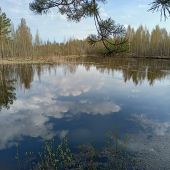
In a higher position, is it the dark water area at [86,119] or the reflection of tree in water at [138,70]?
the reflection of tree in water at [138,70]

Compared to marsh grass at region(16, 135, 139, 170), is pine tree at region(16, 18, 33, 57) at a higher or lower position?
higher

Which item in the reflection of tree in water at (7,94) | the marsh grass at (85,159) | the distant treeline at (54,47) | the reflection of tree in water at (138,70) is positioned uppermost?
the distant treeline at (54,47)

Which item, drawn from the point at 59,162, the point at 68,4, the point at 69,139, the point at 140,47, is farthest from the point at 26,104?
the point at 140,47

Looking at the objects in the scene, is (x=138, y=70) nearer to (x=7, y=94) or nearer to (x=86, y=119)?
(x=7, y=94)

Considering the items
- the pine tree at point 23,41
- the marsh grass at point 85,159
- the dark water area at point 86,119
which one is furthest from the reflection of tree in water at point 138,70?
the pine tree at point 23,41

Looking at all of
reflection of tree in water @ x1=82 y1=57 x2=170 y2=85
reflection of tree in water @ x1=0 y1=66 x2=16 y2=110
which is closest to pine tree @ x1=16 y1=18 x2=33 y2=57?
reflection of tree in water @ x1=82 y1=57 x2=170 y2=85

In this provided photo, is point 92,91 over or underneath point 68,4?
underneath

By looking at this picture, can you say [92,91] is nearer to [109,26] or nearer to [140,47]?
[109,26]

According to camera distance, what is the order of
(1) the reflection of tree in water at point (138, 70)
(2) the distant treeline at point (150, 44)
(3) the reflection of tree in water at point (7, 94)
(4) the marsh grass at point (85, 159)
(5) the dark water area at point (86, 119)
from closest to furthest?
(4) the marsh grass at point (85, 159)
(5) the dark water area at point (86, 119)
(3) the reflection of tree in water at point (7, 94)
(1) the reflection of tree in water at point (138, 70)
(2) the distant treeline at point (150, 44)

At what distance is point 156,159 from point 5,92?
1996 centimetres

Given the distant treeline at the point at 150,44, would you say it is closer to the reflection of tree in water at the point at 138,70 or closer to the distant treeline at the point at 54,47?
the distant treeline at the point at 54,47

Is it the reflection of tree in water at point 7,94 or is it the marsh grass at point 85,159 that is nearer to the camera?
the marsh grass at point 85,159

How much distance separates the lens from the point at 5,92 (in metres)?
28.2

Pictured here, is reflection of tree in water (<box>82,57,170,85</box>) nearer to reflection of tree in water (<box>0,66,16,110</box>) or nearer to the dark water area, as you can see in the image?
the dark water area
